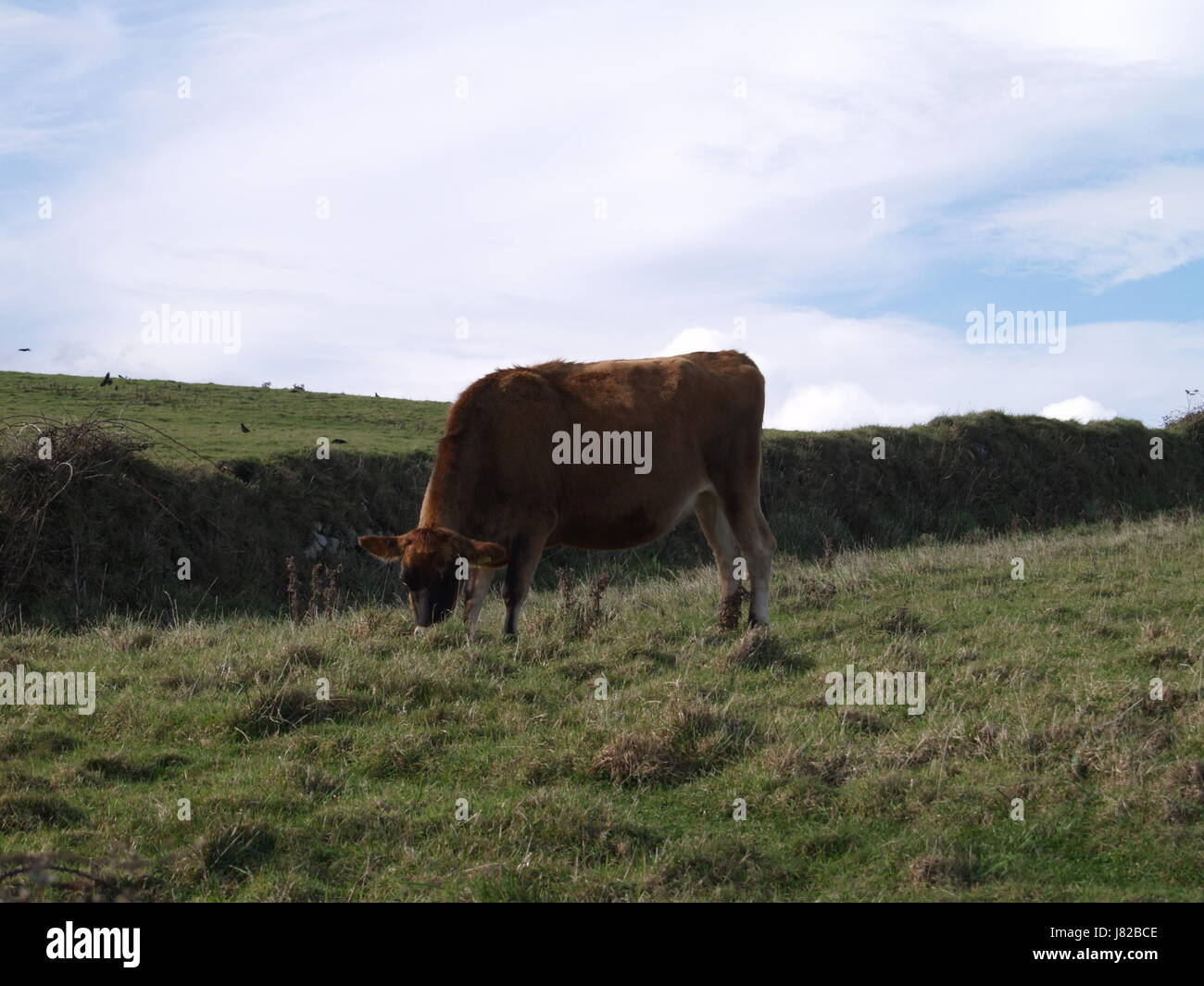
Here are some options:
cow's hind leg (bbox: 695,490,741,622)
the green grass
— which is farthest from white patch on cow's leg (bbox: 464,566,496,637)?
the green grass

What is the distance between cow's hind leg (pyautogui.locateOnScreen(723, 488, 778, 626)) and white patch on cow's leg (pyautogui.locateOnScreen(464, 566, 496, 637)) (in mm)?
2572

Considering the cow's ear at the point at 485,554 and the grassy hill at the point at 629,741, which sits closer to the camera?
the grassy hill at the point at 629,741

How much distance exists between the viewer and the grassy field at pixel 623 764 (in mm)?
5352

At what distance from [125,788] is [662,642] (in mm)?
4613

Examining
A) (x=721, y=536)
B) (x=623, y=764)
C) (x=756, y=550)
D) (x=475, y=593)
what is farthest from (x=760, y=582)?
(x=623, y=764)

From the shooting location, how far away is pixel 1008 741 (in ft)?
21.7

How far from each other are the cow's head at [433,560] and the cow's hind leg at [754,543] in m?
2.77

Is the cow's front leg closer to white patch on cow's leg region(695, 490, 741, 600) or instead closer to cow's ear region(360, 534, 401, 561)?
cow's ear region(360, 534, 401, 561)

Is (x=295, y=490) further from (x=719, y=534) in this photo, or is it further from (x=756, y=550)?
(x=756, y=550)

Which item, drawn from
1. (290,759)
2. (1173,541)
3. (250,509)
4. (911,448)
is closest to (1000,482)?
(911,448)

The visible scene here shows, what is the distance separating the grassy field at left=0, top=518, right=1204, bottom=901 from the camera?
17.6ft

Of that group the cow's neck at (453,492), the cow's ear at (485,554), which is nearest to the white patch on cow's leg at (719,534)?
the cow's neck at (453,492)

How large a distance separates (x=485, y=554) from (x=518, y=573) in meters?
0.97

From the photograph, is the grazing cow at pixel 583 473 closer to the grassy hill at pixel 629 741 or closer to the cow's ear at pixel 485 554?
the cow's ear at pixel 485 554
